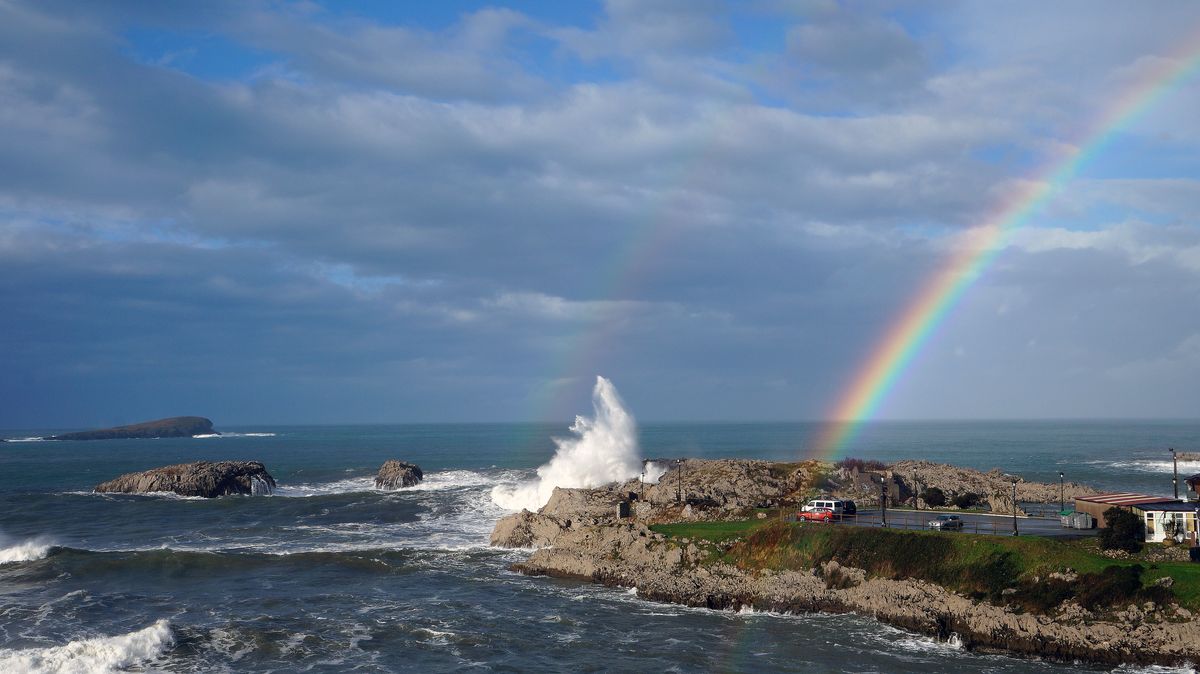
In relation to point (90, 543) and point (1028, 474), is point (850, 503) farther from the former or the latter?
point (1028, 474)

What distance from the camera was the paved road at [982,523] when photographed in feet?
155

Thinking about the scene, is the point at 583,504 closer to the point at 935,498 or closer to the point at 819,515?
the point at 819,515

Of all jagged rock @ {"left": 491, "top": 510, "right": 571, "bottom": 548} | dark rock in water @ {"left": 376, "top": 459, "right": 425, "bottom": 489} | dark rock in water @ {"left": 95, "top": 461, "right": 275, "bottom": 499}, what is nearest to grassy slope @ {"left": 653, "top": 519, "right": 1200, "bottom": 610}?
jagged rock @ {"left": 491, "top": 510, "right": 571, "bottom": 548}

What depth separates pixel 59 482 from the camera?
112312mm

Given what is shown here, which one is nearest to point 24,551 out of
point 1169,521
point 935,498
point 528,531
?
point 528,531

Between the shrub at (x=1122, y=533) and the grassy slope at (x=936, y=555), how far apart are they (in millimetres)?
929

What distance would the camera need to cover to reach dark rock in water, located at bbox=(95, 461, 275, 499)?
9681 cm

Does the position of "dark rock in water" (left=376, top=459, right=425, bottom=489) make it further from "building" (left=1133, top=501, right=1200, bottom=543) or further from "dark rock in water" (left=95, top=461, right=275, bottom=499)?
"building" (left=1133, top=501, right=1200, bottom=543)

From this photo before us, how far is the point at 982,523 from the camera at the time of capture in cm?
5191

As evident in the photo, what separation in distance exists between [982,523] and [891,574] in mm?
12435

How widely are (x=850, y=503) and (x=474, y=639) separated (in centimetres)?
2931

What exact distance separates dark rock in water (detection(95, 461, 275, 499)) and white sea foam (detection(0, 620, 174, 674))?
210 ft

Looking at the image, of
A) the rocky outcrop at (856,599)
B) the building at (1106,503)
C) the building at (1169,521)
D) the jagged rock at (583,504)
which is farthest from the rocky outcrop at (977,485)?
the rocky outcrop at (856,599)

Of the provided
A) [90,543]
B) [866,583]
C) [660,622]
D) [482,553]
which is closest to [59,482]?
[90,543]
